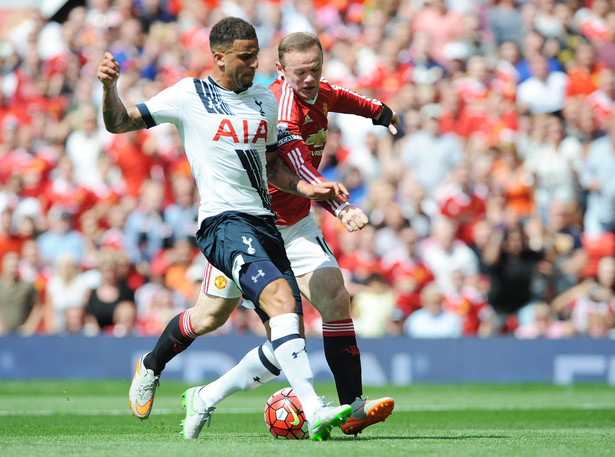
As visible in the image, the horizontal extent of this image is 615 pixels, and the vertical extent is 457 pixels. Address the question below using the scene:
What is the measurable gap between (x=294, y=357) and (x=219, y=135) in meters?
1.57

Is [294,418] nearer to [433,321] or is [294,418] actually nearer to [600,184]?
[433,321]

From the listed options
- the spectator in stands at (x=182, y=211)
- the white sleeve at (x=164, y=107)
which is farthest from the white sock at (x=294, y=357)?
the spectator in stands at (x=182, y=211)

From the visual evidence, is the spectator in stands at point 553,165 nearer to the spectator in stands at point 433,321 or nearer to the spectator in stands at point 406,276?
the spectator in stands at point 406,276

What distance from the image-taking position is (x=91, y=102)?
17594mm

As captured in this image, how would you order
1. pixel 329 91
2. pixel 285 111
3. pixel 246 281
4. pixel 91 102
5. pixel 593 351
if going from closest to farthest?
1. pixel 246 281
2. pixel 285 111
3. pixel 329 91
4. pixel 593 351
5. pixel 91 102

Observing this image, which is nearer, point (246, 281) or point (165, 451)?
point (165, 451)

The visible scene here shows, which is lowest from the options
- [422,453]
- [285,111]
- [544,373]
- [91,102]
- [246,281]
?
[544,373]

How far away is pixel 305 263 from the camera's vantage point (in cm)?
731

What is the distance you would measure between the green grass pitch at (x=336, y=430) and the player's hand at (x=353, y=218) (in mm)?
1394

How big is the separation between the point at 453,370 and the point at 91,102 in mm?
8302

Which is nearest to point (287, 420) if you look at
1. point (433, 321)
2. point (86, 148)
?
point (433, 321)

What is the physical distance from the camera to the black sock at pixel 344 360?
7043 mm

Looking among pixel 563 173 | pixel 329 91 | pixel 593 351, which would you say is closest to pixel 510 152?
pixel 563 173

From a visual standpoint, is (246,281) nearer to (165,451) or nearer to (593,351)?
(165,451)
